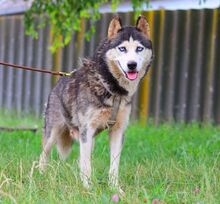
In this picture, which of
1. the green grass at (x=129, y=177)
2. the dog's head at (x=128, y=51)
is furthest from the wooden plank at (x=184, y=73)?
the dog's head at (x=128, y=51)

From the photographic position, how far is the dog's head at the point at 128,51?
629 centimetres

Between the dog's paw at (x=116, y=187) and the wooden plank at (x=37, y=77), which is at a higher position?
the wooden plank at (x=37, y=77)

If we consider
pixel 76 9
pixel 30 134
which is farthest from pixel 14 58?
pixel 30 134

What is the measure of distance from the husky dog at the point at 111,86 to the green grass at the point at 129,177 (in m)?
0.26

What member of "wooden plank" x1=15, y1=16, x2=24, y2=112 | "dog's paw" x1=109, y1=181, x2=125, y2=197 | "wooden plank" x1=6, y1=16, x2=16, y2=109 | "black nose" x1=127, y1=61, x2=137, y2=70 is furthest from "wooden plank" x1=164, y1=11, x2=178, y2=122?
"dog's paw" x1=109, y1=181, x2=125, y2=197

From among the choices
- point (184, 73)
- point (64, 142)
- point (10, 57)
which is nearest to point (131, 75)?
point (64, 142)

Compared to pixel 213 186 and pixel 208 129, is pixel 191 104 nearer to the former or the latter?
pixel 208 129

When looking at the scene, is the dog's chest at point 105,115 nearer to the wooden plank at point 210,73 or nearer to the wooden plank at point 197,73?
the wooden plank at point 210,73

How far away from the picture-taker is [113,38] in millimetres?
6449

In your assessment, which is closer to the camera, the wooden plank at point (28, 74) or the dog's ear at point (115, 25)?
the dog's ear at point (115, 25)

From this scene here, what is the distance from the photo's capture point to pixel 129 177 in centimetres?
640

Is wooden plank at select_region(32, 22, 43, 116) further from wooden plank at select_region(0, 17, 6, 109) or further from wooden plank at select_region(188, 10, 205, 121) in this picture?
wooden plank at select_region(188, 10, 205, 121)

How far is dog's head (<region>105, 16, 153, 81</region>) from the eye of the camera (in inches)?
248

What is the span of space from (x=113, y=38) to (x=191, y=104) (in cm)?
571
